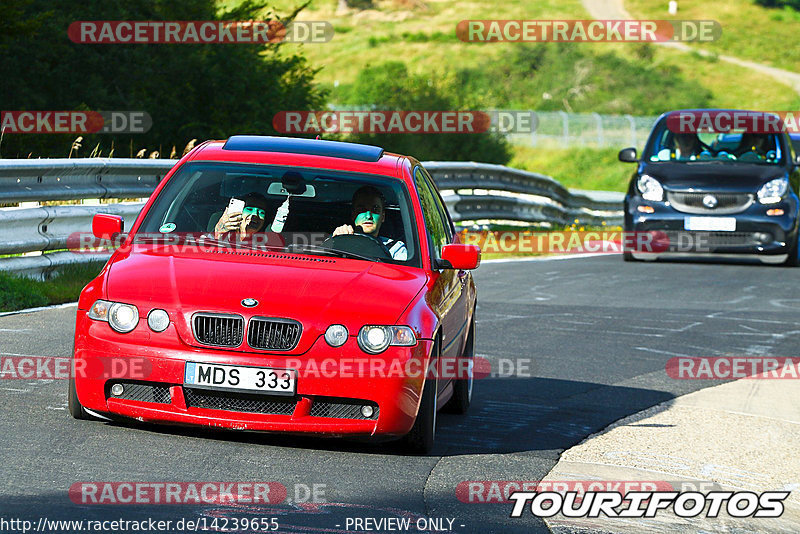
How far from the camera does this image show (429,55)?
90250 mm

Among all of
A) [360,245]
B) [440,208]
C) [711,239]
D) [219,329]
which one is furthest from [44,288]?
[711,239]

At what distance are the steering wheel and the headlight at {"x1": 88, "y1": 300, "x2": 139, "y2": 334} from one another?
128 cm

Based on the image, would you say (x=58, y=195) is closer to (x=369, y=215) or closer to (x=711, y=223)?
(x=369, y=215)

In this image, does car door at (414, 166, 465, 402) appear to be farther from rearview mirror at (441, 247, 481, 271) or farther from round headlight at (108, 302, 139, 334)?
round headlight at (108, 302, 139, 334)

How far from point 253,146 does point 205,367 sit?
1995 millimetres

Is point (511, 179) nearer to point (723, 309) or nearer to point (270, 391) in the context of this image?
point (723, 309)

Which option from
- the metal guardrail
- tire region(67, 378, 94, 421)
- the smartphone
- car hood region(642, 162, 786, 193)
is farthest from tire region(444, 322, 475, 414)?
car hood region(642, 162, 786, 193)

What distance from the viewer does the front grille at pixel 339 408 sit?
253 inches

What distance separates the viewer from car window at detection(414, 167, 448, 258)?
25.2ft

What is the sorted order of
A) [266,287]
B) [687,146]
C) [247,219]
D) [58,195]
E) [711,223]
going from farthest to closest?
1. [687,146]
2. [711,223]
3. [58,195]
4. [247,219]
5. [266,287]

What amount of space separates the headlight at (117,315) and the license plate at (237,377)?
1.17ft

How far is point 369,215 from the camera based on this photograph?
7.60 m

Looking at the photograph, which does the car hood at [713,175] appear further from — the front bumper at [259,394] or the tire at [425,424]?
the front bumper at [259,394]

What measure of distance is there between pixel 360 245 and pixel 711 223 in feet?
37.5
